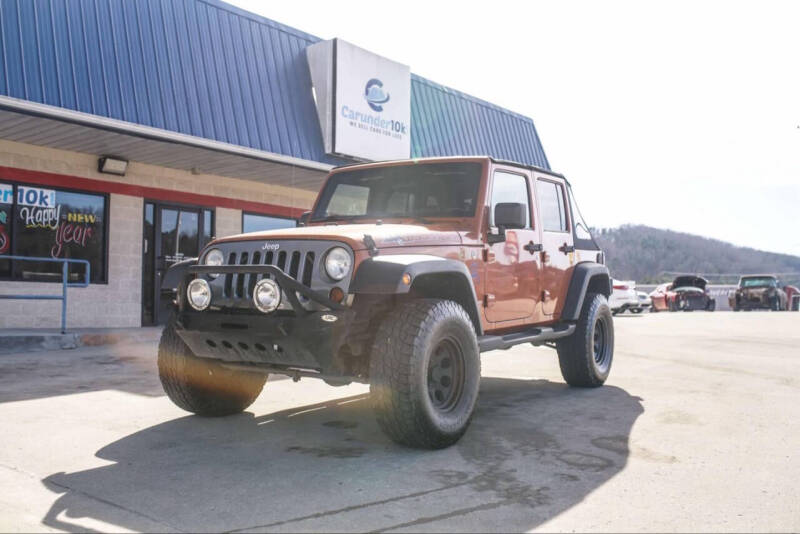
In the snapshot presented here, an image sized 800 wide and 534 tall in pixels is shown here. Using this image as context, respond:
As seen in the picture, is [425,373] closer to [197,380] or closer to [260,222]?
[197,380]

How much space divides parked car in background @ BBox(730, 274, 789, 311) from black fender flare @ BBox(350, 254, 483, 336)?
28175mm

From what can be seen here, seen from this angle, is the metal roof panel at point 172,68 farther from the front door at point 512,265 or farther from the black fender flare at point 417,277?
the black fender flare at point 417,277

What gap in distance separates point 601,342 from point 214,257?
14.0 feet

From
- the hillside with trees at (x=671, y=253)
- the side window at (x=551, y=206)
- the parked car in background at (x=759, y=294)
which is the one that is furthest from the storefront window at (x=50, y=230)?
the hillside with trees at (x=671, y=253)

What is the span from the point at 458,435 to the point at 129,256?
9589mm

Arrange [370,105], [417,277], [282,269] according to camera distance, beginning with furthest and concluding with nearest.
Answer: [370,105], [417,277], [282,269]

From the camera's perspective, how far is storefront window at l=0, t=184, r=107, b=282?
11078mm

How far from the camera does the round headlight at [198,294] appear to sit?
14.9ft

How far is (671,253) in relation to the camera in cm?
14338

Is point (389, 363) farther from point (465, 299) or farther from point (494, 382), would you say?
point (494, 382)

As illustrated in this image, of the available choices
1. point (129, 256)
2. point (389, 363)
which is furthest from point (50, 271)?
point (389, 363)

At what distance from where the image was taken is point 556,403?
19.9 feet

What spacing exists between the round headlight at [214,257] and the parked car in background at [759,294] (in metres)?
29.2

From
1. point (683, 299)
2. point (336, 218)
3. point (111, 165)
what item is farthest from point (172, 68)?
point (683, 299)
